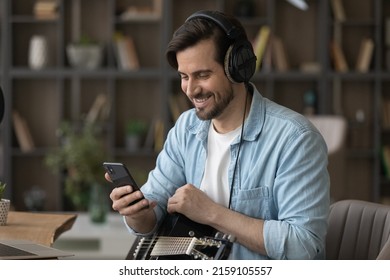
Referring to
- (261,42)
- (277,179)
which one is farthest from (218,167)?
(261,42)

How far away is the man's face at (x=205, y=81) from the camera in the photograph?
6.30 feet

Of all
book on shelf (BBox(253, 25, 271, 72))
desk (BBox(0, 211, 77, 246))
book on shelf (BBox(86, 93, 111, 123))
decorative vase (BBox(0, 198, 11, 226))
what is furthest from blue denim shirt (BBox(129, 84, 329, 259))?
book on shelf (BBox(86, 93, 111, 123))

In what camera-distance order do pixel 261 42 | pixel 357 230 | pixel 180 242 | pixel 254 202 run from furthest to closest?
pixel 261 42, pixel 357 230, pixel 254 202, pixel 180 242

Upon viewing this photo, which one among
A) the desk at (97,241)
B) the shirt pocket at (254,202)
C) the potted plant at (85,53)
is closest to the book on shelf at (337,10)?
the potted plant at (85,53)

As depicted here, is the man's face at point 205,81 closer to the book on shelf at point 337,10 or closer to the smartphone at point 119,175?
the smartphone at point 119,175

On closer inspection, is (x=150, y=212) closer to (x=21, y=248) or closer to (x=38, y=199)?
(x=21, y=248)

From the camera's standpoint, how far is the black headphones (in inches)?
75.5

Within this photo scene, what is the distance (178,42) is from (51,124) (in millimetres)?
4951

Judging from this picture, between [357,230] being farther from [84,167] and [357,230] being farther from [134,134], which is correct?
[134,134]

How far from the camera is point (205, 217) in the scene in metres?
1.84

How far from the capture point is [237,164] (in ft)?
6.47

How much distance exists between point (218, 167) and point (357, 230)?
373 mm
